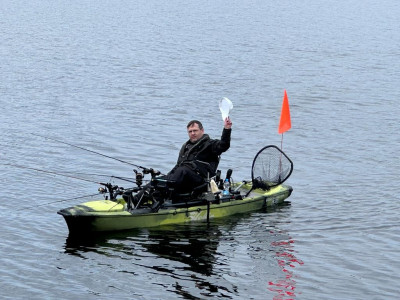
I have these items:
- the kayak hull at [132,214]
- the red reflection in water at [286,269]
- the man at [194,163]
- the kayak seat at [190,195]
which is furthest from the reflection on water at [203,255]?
A: the man at [194,163]

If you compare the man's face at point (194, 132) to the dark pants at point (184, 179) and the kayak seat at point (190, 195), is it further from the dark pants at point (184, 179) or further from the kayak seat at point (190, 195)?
the kayak seat at point (190, 195)

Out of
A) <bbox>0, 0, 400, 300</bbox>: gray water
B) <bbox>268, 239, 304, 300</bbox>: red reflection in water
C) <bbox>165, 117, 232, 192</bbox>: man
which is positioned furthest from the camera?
<bbox>165, 117, 232, 192</bbox>: man

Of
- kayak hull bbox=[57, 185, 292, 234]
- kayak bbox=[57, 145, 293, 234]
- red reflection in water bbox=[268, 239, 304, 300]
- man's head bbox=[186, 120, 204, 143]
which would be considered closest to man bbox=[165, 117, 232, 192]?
man's head bbox=[186, 120, 204, 143]

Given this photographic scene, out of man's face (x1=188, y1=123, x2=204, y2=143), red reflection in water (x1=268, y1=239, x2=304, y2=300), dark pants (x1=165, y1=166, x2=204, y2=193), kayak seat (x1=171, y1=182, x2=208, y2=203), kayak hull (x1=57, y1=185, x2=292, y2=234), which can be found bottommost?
red reflection in water (x1=268, y1=239, x2=304, y2=300)

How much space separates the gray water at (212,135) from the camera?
599 inches

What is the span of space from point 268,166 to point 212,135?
9.64 meters

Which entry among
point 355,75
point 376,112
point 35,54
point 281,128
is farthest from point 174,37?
point 281,128

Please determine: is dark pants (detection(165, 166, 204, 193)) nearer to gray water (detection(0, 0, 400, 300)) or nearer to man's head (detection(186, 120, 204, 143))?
man's head (detection(186, 120, 204, 143))

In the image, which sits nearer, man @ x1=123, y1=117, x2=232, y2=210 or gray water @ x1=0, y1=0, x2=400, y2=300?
gray water @ x1=0, y1=0, x2=400, y2=300

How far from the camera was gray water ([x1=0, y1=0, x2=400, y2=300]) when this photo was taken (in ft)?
49.9

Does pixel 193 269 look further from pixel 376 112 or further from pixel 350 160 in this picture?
pixel 376 112

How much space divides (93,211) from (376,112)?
21.1 meters

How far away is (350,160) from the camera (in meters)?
26.4

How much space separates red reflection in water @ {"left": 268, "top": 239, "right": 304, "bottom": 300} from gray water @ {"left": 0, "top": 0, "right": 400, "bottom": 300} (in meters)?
0.04
